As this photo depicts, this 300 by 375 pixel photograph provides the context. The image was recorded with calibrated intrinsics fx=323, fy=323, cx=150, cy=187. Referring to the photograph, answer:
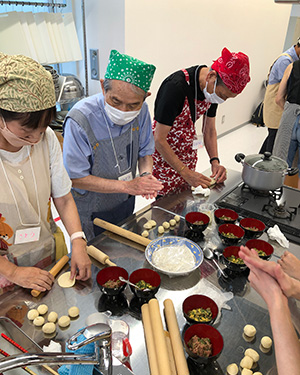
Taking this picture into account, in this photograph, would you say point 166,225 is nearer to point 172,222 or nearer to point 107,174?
point 172,222

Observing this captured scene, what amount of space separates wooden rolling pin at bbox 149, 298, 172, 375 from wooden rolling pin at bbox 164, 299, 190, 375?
0.10 feet

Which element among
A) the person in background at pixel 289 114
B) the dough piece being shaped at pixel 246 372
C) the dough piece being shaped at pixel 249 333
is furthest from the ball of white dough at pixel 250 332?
the person in background at pixel 289 114

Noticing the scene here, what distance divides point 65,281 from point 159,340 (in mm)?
436

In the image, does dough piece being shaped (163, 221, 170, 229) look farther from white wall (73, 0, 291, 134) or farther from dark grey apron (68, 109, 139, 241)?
white wall (73, 0, 291, 134)

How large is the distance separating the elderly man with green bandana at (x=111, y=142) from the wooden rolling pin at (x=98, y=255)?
35 centimetres

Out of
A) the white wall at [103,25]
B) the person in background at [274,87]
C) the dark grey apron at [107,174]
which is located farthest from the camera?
the person in background at [274,87]

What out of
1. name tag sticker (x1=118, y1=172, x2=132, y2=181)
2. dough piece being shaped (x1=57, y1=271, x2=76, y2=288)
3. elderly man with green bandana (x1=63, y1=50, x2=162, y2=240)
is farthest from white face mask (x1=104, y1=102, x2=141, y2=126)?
dough piece being shaped (x1=57, y1=271, x2=76, y2=288)

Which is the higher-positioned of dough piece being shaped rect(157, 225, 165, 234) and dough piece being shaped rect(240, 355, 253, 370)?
dough piece being shaped rect(240, 355, 253, 370)

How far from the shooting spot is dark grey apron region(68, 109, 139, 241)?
165cm

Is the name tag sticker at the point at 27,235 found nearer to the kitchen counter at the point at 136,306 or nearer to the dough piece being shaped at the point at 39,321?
the kitchen counter at the point at 136,306

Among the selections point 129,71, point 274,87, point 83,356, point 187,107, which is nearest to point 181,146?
point 187,107

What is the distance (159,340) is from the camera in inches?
38.1

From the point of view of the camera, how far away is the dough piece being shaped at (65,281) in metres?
1.20

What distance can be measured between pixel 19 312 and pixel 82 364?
38 centimetres
